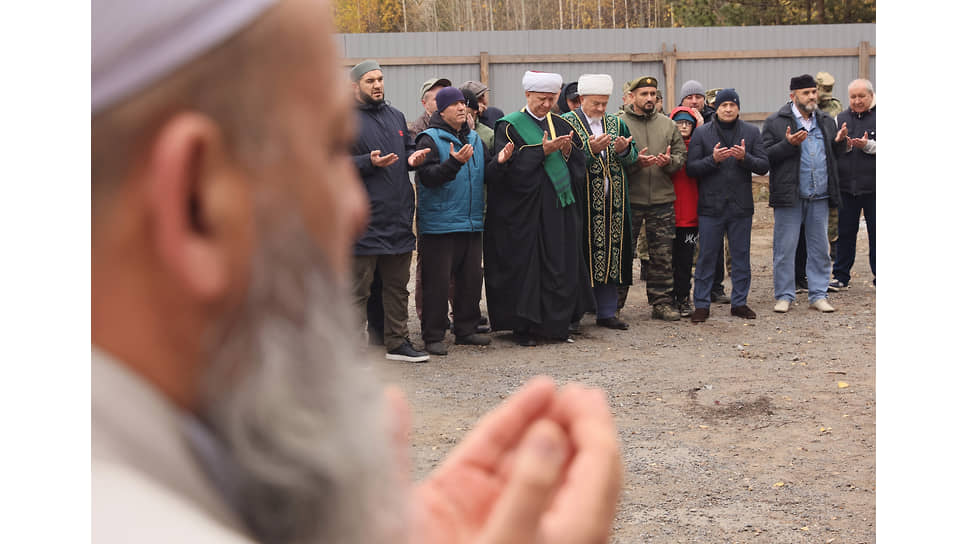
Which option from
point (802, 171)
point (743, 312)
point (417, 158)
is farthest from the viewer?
point (743, 312)

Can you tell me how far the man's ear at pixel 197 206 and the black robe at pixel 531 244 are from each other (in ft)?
19.8

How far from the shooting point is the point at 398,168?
598 centimetres

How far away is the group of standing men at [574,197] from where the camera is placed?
238 inches

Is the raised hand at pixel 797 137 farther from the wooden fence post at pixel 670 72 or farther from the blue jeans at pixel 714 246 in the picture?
the wooden fence post at pixel 670 72

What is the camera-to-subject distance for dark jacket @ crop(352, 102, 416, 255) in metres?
5.80

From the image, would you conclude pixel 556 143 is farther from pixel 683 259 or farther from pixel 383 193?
pixel 683 259

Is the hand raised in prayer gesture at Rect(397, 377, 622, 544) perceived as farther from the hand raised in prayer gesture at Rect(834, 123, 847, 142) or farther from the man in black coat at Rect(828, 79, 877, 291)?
the man in black coat at Rect(828, 79, 877, 291)

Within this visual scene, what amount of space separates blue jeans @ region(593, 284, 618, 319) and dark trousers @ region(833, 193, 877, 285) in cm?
213

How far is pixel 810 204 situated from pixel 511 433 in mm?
7196

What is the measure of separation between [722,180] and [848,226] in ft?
5.92

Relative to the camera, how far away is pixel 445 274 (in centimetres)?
632

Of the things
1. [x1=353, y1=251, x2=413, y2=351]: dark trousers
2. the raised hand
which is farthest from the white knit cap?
the raised hand

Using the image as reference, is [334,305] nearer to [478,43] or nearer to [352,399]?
[352,399]

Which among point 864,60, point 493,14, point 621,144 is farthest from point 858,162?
point 493,14
